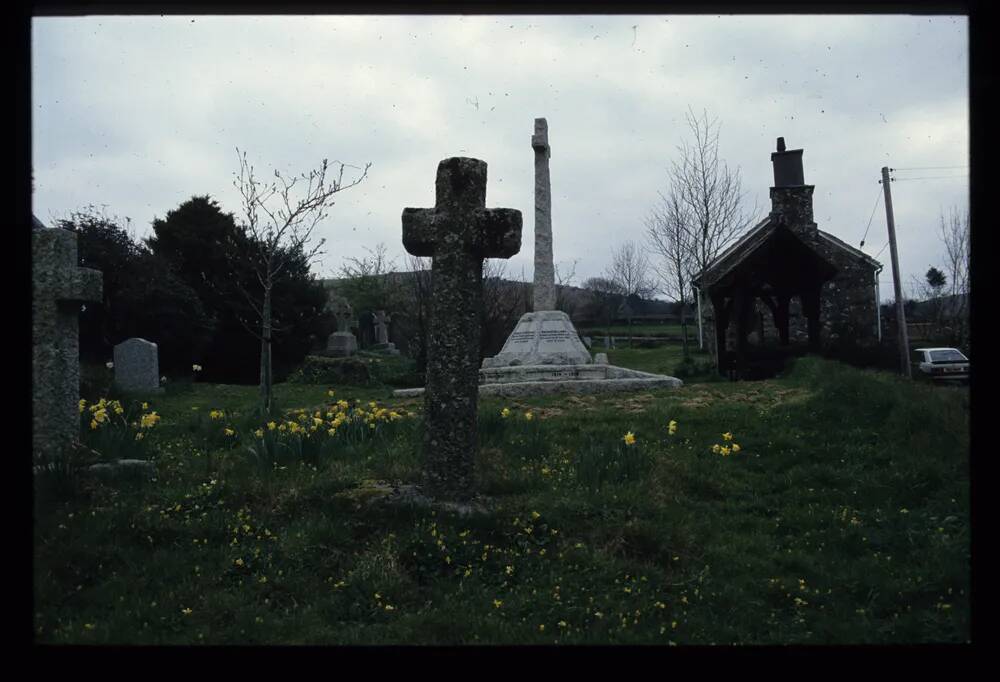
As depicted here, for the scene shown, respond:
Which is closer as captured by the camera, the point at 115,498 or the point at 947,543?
the point at 947,543

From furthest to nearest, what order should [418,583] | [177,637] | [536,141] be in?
[536,141] < [418,583] < [177,637]

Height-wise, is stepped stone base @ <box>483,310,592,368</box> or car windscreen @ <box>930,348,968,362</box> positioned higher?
stepped stone base @ <box>483,310,592,368</box>

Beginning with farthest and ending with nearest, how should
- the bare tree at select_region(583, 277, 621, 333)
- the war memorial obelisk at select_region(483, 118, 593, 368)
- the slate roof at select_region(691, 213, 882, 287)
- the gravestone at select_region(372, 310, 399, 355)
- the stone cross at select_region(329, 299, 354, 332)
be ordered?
the bare tree at select_region(583, 277, 621, 333) < the gravestone at select_region(372, 310, 399, 355) < the stone cross at select_region(329, 299, 354, 332) < the slate roof at select_region(691, 213, 882, 287) < the war memorial obelisk at select_region(483, 118, 593, 368)

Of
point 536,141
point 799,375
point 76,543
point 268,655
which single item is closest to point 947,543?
point 268,655

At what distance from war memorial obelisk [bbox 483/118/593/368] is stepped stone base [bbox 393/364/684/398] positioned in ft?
2.14

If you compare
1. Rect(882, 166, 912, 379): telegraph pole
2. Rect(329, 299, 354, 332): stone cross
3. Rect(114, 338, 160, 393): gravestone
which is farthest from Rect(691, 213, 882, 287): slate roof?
Rect(329, 299, 354, 332): stone cross

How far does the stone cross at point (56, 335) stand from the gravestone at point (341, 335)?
796 inches

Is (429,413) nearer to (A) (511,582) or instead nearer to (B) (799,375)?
(A) (511,582)

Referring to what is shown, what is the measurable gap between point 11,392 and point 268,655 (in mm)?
1144

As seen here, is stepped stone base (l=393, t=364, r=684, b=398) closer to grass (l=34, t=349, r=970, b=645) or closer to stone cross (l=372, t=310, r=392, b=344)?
grass (l=34, t=349, r=970, b=645)

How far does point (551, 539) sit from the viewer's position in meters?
5.00

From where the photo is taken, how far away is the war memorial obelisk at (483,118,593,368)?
14852 mm

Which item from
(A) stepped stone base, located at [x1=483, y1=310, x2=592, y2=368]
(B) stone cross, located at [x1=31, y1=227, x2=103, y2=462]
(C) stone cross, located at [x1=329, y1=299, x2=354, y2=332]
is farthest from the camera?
(C) stone cross, located at [x1=329, y1=299, x2=354, y2=332]

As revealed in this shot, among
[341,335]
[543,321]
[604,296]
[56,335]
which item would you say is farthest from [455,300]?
[604,296]
